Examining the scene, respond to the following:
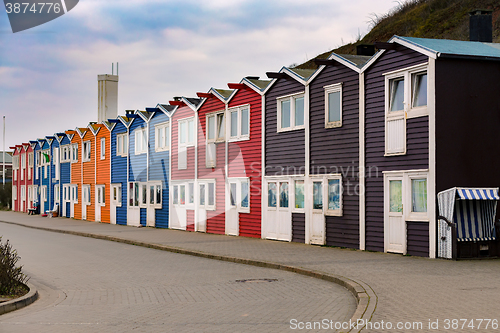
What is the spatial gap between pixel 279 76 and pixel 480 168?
28.1ft

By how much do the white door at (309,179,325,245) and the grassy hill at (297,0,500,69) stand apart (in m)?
25.6

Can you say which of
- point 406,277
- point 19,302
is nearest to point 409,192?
point 406,277

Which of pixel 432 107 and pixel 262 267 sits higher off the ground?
pixel 432 107

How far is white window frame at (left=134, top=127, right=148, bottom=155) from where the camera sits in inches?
1377

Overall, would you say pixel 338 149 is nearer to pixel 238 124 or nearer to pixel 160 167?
pixel 238 124

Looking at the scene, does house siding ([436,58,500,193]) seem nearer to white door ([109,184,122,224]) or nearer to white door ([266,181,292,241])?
white door ([266,181,292,241])

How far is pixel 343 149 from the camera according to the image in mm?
19484

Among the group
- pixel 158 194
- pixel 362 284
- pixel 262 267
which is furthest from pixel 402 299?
pixel 158 194

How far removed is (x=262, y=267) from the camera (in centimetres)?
1570

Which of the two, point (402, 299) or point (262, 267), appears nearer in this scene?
point (402, 299)

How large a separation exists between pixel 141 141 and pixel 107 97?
49.8ft

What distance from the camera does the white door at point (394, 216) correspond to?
55.8 feet

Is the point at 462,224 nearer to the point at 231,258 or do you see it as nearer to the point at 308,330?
the point at 231,258

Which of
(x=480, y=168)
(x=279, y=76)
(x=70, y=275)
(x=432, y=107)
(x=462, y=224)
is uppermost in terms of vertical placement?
(x=279, y=76)
